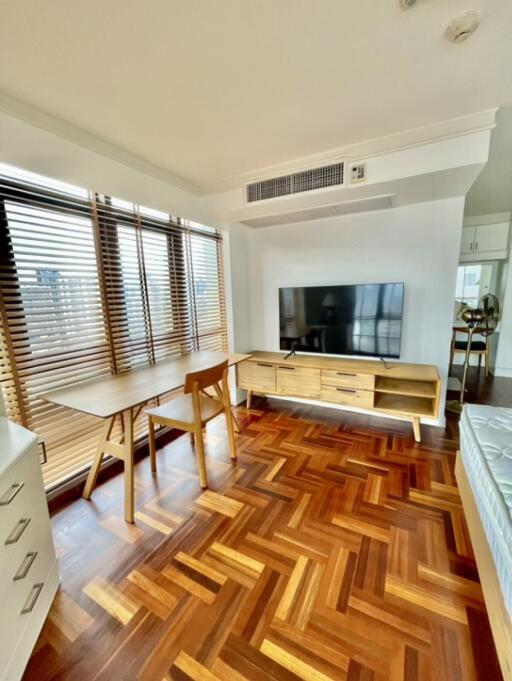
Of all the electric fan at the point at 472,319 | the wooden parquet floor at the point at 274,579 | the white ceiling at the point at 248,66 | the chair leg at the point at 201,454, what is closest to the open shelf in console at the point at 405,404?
the wooden parquet floor at the point at 274,579

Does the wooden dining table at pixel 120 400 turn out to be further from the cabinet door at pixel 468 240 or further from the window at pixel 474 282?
the window at pixel 474 282

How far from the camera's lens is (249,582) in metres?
1.39

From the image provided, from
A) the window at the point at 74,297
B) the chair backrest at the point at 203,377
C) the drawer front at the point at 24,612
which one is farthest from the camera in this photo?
the chair backrest at the point at 203,377

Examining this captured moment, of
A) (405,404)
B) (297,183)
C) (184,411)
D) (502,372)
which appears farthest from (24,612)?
(502,372)

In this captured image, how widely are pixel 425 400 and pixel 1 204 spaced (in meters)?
3.56

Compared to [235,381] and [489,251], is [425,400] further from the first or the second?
[489,251]

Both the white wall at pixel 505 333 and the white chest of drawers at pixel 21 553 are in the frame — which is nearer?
the white chest of drawers at pixel 21 553

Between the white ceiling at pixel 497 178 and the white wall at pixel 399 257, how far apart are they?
Result: 0.41 metres

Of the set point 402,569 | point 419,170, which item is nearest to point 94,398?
point 402,569

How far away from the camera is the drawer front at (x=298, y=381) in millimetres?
2969

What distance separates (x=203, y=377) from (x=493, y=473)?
5.30 feet

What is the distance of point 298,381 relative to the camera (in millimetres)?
3049

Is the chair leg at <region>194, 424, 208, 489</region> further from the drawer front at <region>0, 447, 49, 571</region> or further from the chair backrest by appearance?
the drawer front at <region>0, 447, 49, 571</region>

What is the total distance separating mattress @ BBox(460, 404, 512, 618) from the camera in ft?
3.25
